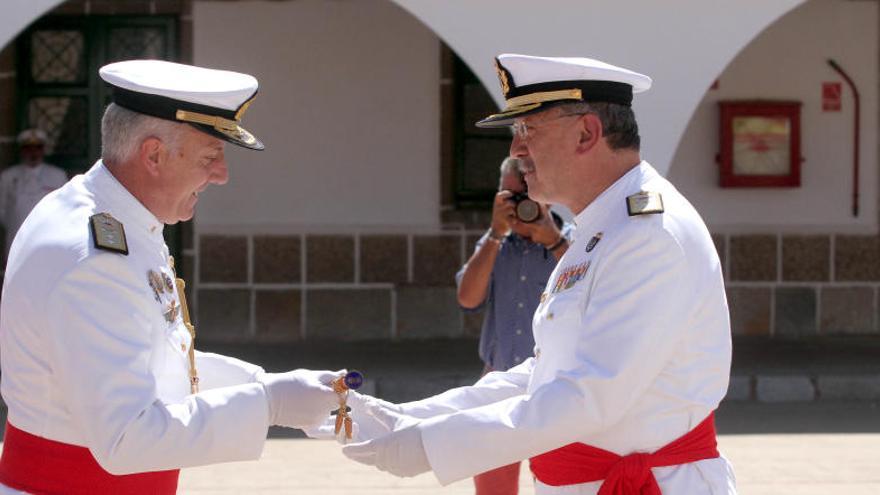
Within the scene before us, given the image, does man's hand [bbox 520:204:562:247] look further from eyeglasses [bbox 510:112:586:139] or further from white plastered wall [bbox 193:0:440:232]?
white plastered wall [bbox 193:0:440:232]

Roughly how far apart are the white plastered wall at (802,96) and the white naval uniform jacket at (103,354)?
8217 mm

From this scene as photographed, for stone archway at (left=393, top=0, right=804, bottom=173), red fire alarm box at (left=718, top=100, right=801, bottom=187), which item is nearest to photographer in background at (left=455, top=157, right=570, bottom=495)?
stone archway at (left=393, top=0, right=804, bottom=173)

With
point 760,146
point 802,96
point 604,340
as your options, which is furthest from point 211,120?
point 802,96

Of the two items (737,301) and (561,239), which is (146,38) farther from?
(561,239)

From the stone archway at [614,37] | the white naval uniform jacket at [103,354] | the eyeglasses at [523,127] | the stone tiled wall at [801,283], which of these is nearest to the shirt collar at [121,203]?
the white naval uniform jacket at [103,354]

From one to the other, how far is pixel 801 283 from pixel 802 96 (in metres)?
1.35

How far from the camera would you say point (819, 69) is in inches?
432

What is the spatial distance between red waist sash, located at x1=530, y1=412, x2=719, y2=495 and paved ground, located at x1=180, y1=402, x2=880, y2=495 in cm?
382

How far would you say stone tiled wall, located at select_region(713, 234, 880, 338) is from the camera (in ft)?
36.2

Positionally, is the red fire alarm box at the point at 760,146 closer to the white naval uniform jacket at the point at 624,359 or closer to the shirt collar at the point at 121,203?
the white naval uniform jacket at the point at 624,359

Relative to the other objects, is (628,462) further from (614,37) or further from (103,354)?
(614,37)

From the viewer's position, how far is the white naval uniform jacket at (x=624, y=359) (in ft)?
9.24

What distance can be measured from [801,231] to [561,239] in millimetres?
6012

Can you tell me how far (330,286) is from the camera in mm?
10828
